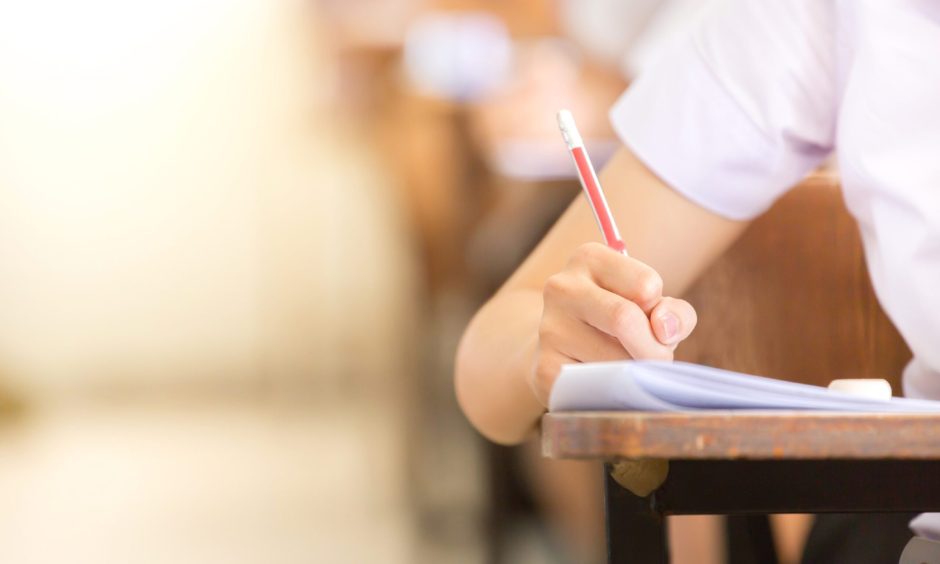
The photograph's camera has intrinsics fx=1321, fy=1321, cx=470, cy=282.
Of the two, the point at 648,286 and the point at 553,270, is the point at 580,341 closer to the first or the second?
the point at 648,286

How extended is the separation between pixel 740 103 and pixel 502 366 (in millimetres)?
217

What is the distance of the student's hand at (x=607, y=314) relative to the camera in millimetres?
521

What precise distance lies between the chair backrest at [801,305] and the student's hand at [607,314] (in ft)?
1.02

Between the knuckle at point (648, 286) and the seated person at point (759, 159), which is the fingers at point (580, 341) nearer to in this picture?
the knuckle at point (648, 286)

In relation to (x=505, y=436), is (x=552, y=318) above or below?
above

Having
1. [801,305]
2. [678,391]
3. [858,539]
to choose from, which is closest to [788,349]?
[801,305]

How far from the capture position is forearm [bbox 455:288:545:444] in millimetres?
748

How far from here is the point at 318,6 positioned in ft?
16.0

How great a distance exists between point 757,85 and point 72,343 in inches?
178

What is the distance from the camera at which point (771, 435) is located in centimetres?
39

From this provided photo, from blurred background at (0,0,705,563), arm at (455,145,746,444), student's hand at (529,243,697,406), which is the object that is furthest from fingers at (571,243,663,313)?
blurred background at (0,0,705,563)

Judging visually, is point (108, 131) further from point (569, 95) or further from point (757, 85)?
point (757, 85)

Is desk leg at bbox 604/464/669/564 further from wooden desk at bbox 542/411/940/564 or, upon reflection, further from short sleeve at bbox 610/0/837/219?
short sleeve at bbox 610/0/837/219

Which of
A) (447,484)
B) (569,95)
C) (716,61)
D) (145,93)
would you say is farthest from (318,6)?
(716,61)
